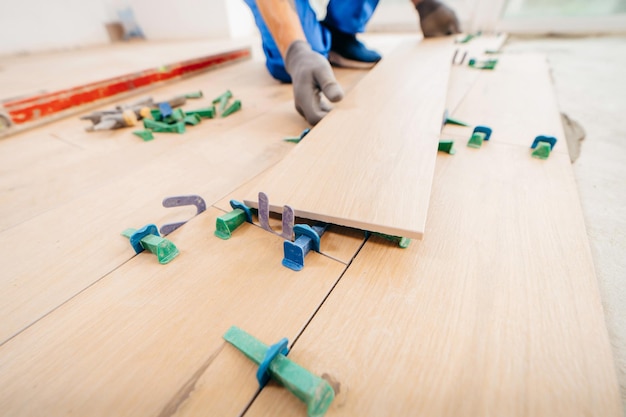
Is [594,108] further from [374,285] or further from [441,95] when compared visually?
[374,285]

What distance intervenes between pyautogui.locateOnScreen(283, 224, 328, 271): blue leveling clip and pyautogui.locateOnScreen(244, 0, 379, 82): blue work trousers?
1.31m

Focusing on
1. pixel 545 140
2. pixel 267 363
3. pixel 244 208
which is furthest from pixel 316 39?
pixel 267 363

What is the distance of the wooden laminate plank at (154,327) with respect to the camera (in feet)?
1.21

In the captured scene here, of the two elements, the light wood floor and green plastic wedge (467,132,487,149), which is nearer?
the light wood floor

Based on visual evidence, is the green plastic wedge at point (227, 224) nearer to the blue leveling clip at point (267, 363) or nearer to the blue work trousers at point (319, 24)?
the blue leveling clip at point (267, 363)

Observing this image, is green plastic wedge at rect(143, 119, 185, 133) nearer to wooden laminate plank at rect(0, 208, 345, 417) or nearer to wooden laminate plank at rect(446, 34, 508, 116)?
wooden laminate plank at rect(0, 208, 345, 417)

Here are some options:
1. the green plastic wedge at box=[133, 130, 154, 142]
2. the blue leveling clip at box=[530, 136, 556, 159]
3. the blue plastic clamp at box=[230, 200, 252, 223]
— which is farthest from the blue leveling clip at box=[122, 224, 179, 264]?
the blue leveling clip at box=[530, 136, 556, 159]

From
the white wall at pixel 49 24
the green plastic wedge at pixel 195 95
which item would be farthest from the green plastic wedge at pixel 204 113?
the white wall at pixel 49 24

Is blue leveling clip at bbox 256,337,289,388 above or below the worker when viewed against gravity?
below

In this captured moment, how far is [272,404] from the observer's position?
35 cm

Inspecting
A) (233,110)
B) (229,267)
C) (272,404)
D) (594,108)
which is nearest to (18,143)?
(233,110)

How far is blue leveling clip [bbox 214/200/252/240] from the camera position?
0.59 metres

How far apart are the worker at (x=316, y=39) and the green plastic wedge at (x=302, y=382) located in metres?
0.81

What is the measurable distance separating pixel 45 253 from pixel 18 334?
207 mm
